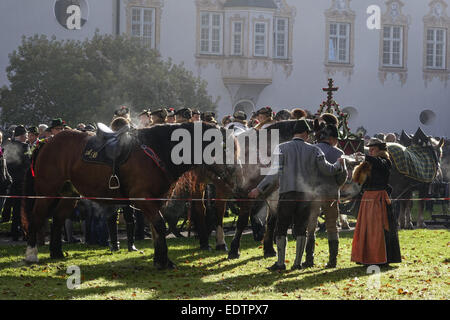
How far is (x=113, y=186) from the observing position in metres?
10.3

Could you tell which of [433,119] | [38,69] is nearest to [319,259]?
[38,69]

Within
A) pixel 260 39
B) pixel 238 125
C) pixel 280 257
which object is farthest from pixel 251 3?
pixel 280 257

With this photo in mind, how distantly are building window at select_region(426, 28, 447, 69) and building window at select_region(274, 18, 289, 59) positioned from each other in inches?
324

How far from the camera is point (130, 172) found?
10.3m

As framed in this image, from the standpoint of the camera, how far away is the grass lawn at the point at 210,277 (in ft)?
28.4

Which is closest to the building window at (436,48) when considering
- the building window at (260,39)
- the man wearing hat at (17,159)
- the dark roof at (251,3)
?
the dark roof at (251,3)

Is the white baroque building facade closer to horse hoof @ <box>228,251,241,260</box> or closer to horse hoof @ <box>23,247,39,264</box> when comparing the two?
horse hoof @ <box>228,251,241,260</box>

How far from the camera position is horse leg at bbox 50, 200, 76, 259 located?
11.4m

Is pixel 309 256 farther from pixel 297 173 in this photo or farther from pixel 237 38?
pixel 237 38

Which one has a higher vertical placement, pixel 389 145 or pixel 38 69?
pixel 38 69

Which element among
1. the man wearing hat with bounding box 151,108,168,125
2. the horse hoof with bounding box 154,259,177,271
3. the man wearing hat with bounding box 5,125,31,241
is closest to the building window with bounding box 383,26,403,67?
the man wearing hat with bounding box 5,125,31,241
